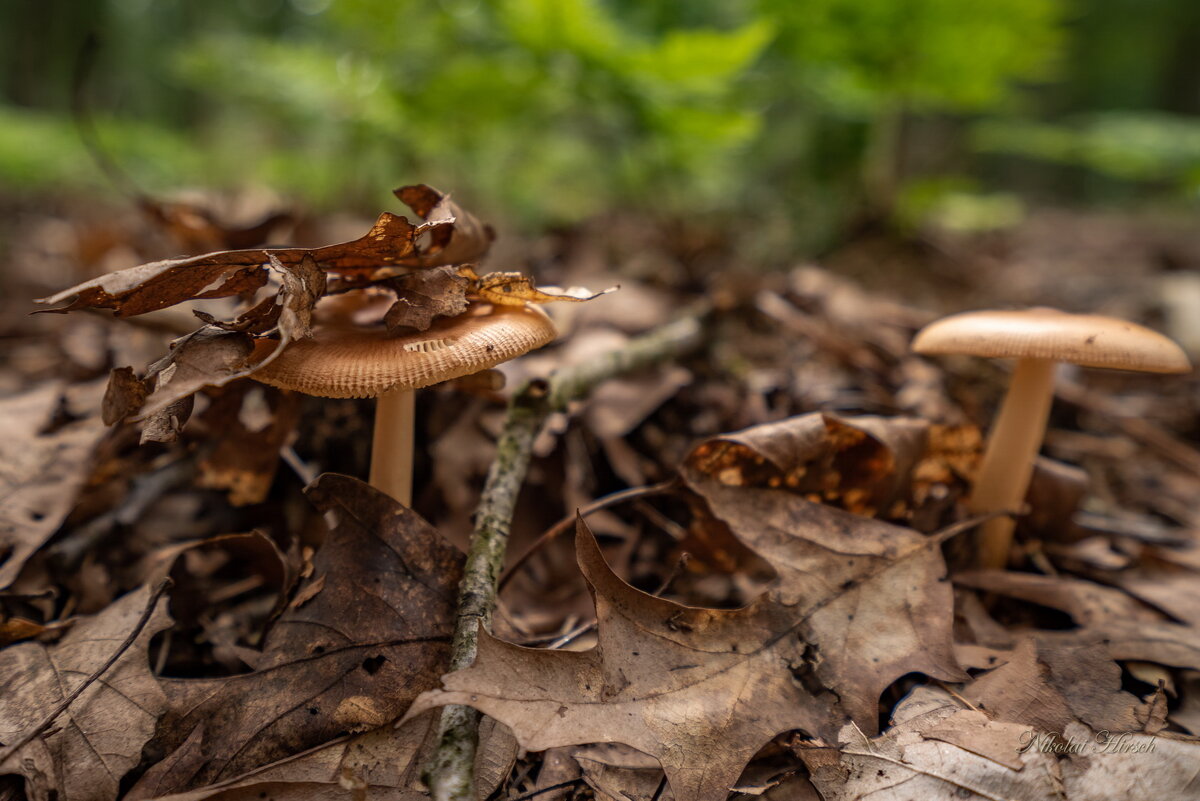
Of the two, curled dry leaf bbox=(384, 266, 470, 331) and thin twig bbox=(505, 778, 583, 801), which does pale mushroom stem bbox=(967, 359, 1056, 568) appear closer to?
thin twig bbox=(505, 778, 583, 801)

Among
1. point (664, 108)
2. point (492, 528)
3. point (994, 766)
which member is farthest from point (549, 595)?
point (664, 108)

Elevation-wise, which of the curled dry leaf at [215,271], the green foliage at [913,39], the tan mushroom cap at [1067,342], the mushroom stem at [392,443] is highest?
the green foliage at [913,39]

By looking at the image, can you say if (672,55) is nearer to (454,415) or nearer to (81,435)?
(454,415)

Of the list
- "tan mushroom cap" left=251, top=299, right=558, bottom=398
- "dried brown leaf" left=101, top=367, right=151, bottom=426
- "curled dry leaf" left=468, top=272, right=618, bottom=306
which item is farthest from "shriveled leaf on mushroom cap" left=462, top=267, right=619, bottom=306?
"dried brown leaf" left=101, top=367, right=151, bottom=426

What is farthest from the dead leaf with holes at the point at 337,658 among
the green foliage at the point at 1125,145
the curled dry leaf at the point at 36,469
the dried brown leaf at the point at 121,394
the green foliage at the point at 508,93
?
the green foliage at the point at 1125,145

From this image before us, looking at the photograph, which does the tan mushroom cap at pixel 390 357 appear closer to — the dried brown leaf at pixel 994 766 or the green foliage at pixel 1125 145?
the dried brown leaf at pixel 994 766

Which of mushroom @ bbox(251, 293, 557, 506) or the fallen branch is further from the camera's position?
mushroom @ bbox(251, 293, 557, 506)
